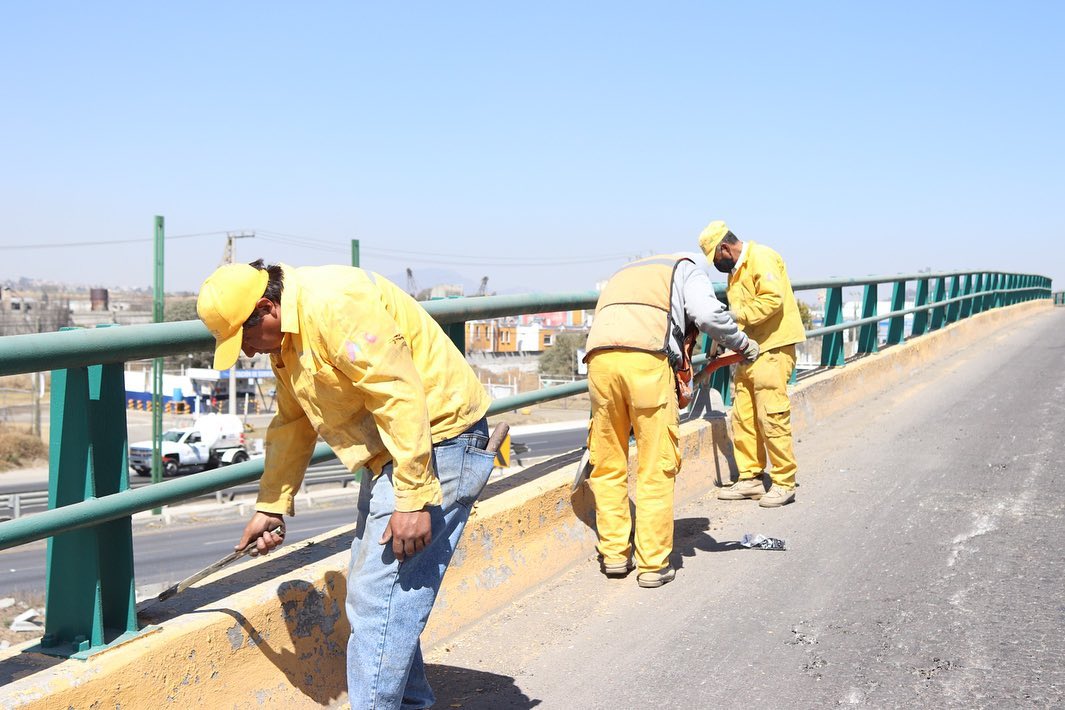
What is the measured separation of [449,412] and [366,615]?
2.10 feet

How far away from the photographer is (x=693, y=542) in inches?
229

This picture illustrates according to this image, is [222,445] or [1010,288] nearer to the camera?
[1010,288]

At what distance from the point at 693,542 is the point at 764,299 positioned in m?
1.71

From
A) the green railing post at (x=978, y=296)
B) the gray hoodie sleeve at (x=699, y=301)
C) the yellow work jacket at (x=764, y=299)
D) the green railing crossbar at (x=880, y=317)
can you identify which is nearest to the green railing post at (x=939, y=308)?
the green railing crossbar at (x=880, y=317)

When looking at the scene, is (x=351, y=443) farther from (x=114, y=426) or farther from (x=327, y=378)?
(x=114, y=426)

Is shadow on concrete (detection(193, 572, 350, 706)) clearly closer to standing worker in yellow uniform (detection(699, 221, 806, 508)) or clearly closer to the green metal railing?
the green metal railing

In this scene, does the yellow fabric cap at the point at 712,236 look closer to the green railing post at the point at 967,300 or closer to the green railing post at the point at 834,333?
the green railing post at the point at 834,333

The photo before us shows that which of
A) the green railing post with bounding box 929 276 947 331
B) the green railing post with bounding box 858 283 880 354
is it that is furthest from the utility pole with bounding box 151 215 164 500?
the green railing post with bounding box 858 283 880 354

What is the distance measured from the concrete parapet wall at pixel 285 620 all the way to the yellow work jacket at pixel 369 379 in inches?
17.4

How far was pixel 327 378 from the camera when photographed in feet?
9.20

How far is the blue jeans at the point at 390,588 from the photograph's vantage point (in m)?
2.92

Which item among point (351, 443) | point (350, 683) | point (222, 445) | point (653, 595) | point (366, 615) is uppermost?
point (351, 443)

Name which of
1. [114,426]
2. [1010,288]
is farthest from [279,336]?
[1010,288]

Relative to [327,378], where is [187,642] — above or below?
below
